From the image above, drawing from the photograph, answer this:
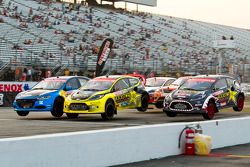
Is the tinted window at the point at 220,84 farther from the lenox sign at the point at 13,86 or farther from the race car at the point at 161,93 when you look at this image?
the lenox sign at the point at 13,86

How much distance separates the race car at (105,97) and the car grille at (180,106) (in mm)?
1481

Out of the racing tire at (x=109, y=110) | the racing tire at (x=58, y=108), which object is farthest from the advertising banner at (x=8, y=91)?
the racing tire at (x=109, y=110)

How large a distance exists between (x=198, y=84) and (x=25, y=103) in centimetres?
625

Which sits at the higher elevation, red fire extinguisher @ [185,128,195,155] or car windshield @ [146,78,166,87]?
car windshield @ [146,78,166,87]

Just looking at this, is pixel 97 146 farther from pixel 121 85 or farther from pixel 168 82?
pixel 168 82

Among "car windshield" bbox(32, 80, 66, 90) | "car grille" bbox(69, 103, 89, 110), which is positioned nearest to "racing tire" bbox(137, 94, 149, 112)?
"car windshield" bbox(32, 80, 66, 90)

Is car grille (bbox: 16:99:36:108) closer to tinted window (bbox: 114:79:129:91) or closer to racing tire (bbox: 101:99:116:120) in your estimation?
racing tire (bbox: 101:99:116:120)

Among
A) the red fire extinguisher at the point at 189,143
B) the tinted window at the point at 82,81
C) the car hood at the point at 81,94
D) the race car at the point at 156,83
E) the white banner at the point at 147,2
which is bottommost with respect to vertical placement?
the red fire extinguisher at the point at 189,143

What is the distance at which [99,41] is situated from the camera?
147 feet

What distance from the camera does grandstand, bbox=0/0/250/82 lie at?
1336 inches

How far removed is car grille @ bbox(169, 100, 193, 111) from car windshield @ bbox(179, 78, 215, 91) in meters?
1.02

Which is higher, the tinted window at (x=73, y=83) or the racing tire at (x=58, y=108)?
the tinted window at (x=73, y=83)

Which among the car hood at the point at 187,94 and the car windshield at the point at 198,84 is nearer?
the car hood at the point at 187,94

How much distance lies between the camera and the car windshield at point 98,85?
19080 mm
